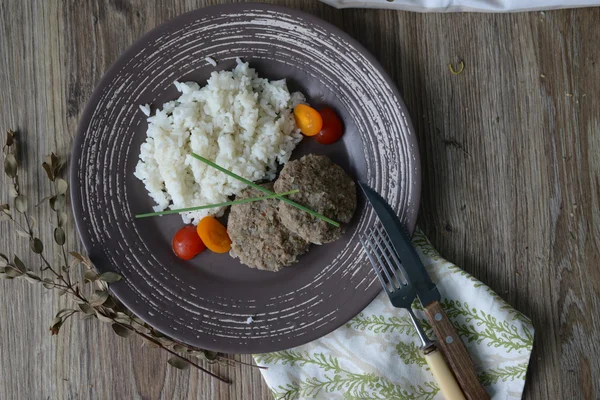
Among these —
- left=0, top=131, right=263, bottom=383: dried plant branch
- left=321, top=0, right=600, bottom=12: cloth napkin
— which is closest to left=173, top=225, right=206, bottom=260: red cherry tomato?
left=0, top=131, right=263, bottom=383: dried plant branch

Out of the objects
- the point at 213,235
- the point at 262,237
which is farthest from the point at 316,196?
the point at 213,235

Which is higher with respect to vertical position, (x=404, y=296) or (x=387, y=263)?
(x=387, y=263)

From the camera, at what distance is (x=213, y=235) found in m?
2.68

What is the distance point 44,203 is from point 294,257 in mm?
1423

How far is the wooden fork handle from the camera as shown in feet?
8.55

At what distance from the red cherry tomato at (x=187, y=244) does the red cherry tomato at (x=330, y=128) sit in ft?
2.68

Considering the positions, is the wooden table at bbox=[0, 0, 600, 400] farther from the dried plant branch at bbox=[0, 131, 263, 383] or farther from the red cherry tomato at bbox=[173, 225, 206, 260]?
the red cherry tomato at bbox=[173, 225, 206, 260]

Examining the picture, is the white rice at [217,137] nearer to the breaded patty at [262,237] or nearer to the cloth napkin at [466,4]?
the breaded patty at [262,237]

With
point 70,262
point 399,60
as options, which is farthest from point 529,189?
point 70,262

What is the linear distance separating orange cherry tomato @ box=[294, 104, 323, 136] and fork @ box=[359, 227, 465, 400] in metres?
0.60

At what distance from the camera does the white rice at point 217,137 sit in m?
2.66

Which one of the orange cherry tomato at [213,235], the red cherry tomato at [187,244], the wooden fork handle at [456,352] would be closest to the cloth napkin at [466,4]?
the orange cherry tomato at [213,235]

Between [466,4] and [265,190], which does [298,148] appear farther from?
[466,4]

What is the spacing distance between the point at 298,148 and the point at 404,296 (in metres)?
0.94
